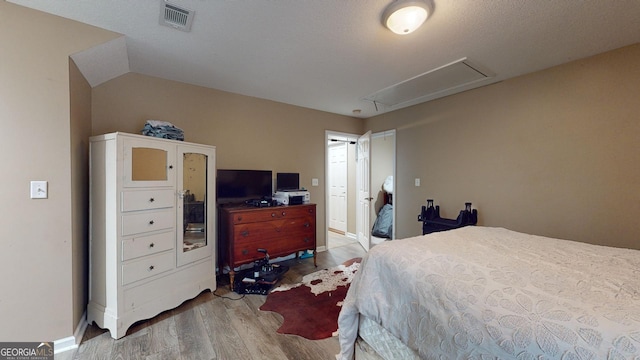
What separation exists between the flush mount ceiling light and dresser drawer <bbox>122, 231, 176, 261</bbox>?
2.48m

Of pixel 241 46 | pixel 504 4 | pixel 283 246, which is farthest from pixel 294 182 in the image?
pixel 504 4

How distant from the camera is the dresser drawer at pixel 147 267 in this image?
6.48 ft

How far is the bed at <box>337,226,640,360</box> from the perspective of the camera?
2.61 feet

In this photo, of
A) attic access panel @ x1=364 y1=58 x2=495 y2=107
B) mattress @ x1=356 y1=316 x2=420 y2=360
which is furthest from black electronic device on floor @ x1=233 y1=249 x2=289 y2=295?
attic access panel @ x1=364 y1=58 x2=495 y2=107

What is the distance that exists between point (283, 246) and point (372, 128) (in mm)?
2629

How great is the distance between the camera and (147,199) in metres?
2.10

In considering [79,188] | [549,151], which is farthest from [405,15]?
[79,188]

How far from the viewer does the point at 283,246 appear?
315 centimetres

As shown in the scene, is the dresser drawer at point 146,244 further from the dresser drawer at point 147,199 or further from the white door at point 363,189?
the white door at point 363,189

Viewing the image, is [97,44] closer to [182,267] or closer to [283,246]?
[182,267]

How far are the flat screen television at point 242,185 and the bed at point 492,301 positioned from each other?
2096 mm

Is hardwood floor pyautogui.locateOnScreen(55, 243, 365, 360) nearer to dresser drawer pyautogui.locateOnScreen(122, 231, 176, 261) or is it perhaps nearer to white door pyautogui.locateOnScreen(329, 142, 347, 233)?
dresser drawer pyautogui.locateOnScreen(122, 231, 176, 261)

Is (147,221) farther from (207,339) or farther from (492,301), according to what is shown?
(492,301)

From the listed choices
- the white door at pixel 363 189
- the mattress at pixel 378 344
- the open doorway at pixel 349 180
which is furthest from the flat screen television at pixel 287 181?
the mattress at pixel 378 344
